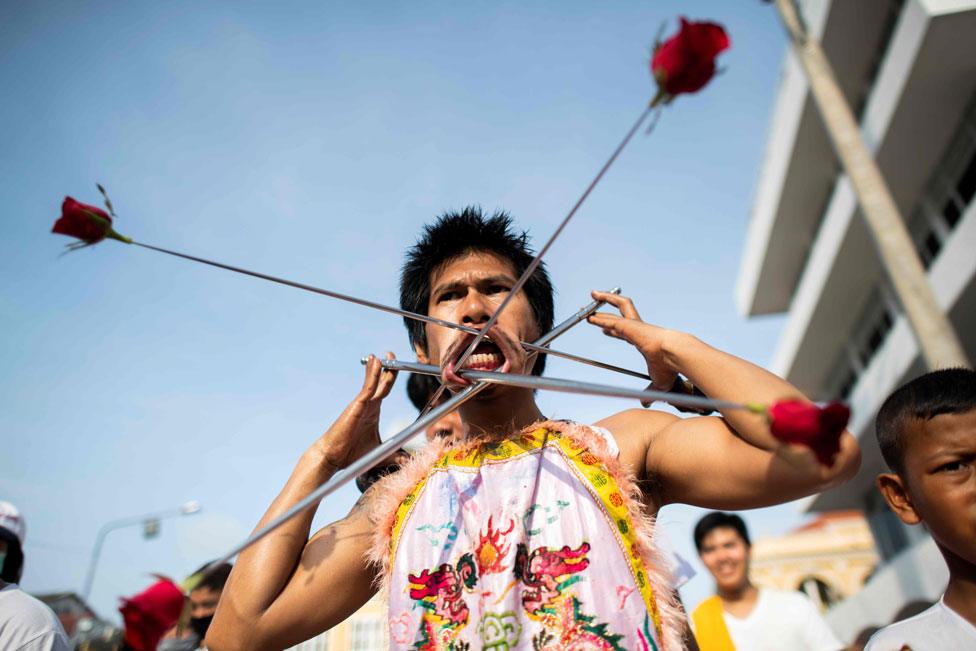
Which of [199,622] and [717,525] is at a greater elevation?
[717,525]

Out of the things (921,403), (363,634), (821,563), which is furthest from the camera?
(363,634)

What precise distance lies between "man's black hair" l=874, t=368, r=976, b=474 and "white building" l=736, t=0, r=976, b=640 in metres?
9.03

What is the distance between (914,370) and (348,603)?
42.4ft

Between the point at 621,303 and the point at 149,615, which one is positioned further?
the point at 621,303

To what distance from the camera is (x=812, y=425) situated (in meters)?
0.91

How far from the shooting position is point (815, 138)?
13688 millimetres

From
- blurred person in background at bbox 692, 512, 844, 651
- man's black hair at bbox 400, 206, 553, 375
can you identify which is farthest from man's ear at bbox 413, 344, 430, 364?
blurred person in background at bbox 692, 512, 844, 651

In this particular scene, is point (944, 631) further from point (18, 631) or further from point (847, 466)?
point (18, 631)

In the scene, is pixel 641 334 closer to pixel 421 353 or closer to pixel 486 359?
pixel 486 359

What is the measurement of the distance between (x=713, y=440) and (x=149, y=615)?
113 cm

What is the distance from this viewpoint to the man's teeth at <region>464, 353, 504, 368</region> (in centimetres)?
164

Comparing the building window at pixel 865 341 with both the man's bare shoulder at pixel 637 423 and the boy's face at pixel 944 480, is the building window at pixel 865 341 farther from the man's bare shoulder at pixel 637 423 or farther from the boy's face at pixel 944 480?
the man's bare shoulder at pixel 637 423

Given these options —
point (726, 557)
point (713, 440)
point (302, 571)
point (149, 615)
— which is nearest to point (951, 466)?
point (713, 440)

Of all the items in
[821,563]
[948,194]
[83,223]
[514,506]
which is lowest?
[514,506]
